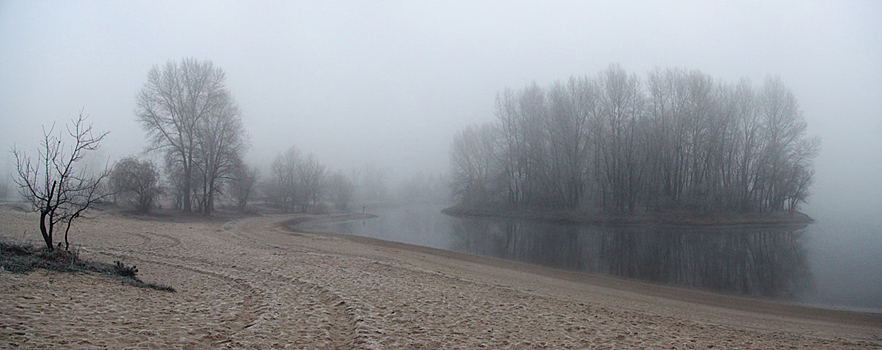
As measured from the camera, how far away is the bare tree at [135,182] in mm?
27594

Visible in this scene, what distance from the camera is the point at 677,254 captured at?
2152 cm

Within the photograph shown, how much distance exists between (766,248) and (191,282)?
95.5 ft

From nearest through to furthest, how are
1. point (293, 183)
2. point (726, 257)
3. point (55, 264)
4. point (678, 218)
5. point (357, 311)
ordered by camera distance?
point (357, 311), point (55, 264), point (726, 257), point (678, 218), point (293, 183)

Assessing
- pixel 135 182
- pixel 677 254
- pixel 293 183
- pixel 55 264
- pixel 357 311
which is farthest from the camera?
pixel 293 183

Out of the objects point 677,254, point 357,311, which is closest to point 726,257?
point 677,254

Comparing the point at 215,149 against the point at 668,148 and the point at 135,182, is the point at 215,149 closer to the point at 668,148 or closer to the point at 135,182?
the point at 135,182

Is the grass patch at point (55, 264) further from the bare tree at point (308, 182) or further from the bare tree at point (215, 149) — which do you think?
the bare tree at point (308, 182)

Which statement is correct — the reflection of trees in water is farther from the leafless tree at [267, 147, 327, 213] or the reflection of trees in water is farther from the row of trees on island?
the leafless tree at [267, 147, 327, 213]

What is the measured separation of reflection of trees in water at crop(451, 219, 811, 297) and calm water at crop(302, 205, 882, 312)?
37 mm

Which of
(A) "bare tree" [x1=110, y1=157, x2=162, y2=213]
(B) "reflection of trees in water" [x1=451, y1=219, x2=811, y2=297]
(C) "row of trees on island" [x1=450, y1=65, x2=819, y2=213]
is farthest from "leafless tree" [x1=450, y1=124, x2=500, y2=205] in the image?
(A) "bare tree" [x1=110, y1=157, x2=162, y2=213]

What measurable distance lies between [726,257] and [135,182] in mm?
37490

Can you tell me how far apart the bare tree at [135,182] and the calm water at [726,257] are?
67.9 feet

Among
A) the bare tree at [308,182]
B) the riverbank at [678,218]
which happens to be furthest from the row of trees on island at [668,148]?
the bare tree at [308,182]

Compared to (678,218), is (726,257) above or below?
below
